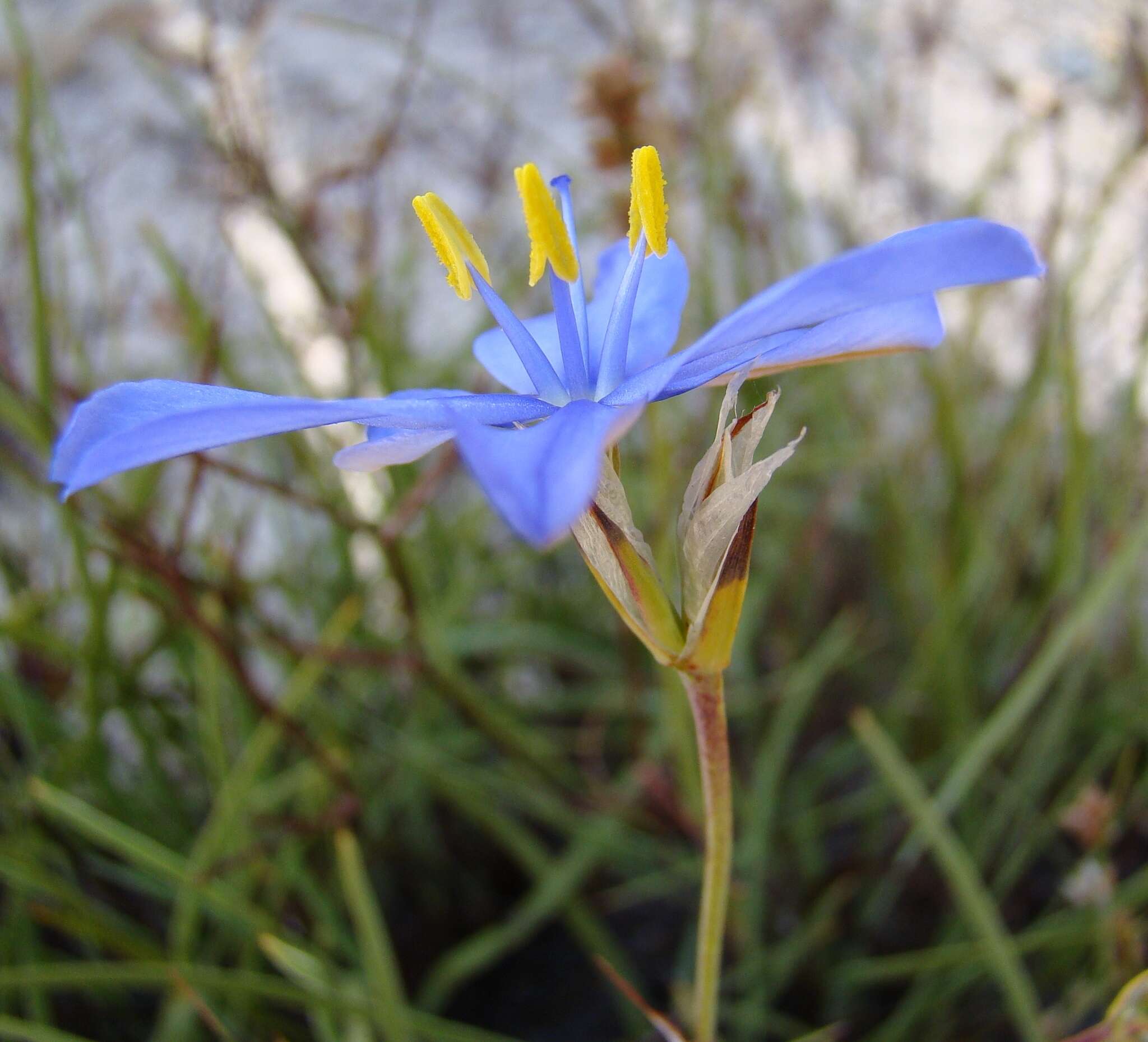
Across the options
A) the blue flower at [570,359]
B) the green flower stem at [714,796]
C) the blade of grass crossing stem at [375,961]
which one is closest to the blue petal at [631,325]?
the blue flower at [570,359]

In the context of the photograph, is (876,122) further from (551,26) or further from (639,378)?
(639,378)

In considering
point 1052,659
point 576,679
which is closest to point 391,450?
point 1052,659

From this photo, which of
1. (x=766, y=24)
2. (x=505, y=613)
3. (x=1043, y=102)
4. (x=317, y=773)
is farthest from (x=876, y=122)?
(x=317, y=773)

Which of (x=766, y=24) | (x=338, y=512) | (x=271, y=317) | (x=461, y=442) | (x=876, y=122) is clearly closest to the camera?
(x=461, y=442)

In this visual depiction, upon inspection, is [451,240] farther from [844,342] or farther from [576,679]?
[576,679]

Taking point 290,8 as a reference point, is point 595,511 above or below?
below

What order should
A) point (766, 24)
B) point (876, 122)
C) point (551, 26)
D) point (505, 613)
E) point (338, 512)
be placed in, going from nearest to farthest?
1. point (338, 512)
2. point (505, 613)
3. point (876, 122)
4. point (766, 24)
5. point (551, 26)
